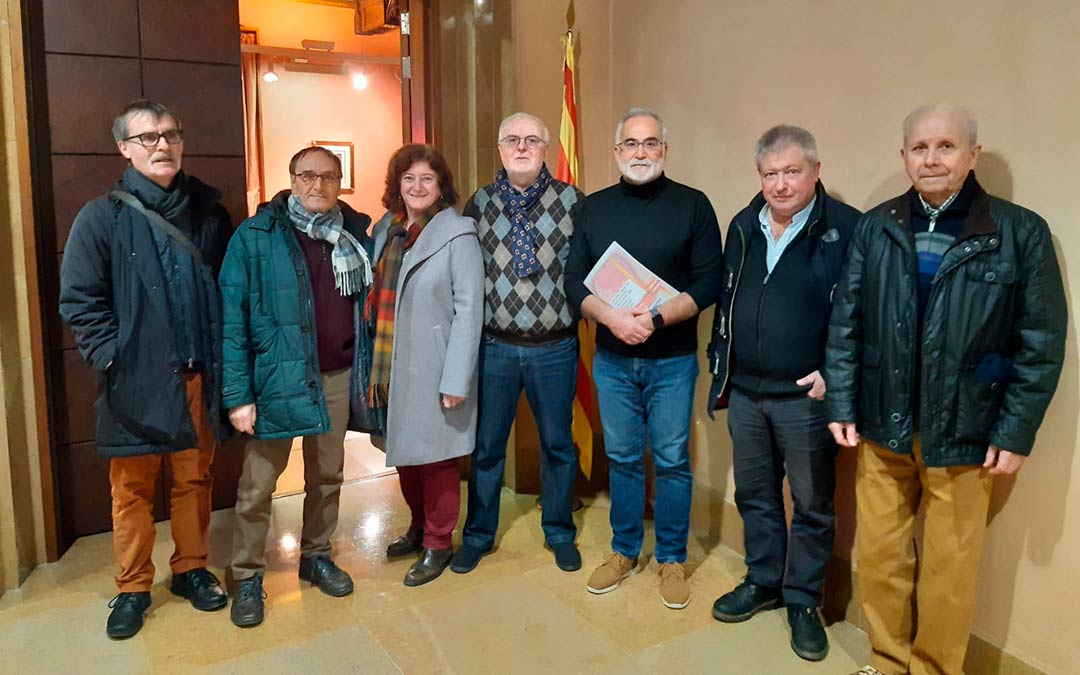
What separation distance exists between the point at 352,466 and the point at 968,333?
319cm

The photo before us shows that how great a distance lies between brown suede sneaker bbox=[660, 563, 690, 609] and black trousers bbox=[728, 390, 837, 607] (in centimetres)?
24

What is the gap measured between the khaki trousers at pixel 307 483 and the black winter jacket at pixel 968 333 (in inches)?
66.5

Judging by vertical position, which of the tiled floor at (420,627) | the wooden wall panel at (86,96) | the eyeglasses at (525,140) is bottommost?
the tiled floor at (420,627)

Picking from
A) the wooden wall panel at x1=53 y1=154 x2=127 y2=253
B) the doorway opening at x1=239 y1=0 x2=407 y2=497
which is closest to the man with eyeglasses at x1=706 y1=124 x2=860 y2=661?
the wooden wall panel at x1=53 y1=154 x2=127 y2=253

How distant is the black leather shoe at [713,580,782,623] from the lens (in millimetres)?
2760

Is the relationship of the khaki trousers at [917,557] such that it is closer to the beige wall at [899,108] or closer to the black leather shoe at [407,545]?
the beige wall at [899,108]

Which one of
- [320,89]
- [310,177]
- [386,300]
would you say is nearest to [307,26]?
[320,89]

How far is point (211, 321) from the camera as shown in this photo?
2666 millimetres

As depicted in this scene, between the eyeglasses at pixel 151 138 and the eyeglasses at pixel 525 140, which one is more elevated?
the eyeglasses at pixel 525 140

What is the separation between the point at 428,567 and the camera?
9.99 ft

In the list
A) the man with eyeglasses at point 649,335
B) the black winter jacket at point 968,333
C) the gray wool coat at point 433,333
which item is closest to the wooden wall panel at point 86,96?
the gray wool coat at point 433,333

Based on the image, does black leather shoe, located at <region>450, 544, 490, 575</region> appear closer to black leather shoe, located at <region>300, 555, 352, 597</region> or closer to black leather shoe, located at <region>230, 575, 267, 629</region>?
A: black leather shoe, located at <region>300, 555, 352, 597</region>

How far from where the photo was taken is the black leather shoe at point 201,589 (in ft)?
9.21

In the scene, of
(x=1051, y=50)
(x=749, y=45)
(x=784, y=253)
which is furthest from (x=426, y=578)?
(x=1051, y=50)
